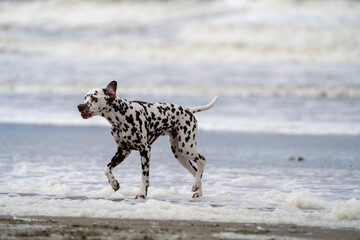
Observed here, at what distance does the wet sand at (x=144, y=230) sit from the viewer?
5224 millimetres

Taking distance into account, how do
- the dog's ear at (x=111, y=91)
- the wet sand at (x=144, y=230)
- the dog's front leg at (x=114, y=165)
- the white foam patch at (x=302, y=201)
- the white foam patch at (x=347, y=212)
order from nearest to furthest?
the wet sand at (x=144, y=230)
the white foam patch at (x=347, y=212)
the white foam patch at (x=302, y=201)
the dog's ear at (x=111, y=91)
the dog's front leg at (x=114, y=165)

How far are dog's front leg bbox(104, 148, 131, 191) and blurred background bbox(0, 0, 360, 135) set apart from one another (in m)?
7.85

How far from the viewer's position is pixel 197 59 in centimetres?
3200

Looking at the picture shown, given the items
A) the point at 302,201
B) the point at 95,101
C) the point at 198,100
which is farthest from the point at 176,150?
the point at 198,100

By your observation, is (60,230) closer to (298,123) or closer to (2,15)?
(298,123)

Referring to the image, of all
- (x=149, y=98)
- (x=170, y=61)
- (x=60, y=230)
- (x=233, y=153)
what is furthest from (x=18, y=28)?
(x=60, y=230)

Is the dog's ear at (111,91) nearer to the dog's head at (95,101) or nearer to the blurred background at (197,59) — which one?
the dog's head at (95,101)

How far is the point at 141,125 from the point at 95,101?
0.60 m

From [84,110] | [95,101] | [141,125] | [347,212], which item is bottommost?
[347,212]

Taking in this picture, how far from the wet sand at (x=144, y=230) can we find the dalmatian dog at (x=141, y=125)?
5.11 feet

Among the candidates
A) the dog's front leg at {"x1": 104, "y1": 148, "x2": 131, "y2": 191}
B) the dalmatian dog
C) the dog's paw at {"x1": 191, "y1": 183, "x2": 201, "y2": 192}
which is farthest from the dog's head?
the dog's paw at {"x1": 191, "y1": 183, "x2": 201, "y2": 192}

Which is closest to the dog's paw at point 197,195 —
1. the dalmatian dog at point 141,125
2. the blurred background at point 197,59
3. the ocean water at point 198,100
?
the dalmatian dog at point 141,125

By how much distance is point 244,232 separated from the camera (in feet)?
18.3

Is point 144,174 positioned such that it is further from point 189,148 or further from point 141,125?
point 189,148
